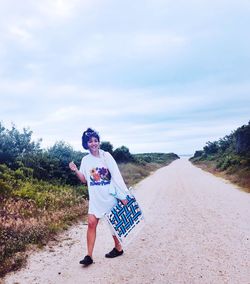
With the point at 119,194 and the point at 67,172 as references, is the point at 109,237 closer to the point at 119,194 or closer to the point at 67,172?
the point at 119,194

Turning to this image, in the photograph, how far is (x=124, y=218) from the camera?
6426mm

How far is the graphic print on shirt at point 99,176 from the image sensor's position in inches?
248

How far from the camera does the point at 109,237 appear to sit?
8.52 metres

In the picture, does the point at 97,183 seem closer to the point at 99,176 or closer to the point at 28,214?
the point at 99,176

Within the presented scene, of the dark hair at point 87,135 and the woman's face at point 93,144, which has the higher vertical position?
the dark hair at point 87,135

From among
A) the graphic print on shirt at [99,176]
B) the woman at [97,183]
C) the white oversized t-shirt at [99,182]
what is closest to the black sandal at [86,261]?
the woman at [97,183]

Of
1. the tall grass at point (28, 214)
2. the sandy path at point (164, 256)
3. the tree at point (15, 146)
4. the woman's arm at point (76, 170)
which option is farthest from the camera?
the tree at point (15, 146)

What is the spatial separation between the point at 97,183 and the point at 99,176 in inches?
4.3

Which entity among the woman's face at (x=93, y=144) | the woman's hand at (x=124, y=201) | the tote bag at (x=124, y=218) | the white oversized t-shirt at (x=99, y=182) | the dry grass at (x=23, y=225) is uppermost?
the woman's face at (x=93, y=144)

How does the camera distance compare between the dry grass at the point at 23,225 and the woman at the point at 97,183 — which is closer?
the woman at the point at 97,183

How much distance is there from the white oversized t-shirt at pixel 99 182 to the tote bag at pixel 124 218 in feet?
0.35

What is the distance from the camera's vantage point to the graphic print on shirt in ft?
20.7

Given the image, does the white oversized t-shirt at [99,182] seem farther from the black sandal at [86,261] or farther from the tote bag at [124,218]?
the black sandal at [86,261]

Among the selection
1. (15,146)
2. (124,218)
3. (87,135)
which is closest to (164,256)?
(124,218)
